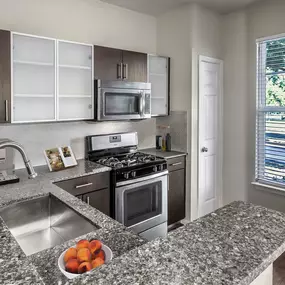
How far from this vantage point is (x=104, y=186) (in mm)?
2643

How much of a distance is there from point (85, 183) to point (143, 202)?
75 cm

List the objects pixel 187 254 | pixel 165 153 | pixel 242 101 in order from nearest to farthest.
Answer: pixel 187 254 < pixel 165 153 < pixel 242 101

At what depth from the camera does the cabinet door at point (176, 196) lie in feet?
10.9

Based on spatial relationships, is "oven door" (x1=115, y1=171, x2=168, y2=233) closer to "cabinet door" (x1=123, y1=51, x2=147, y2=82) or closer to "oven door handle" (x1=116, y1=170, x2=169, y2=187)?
"oven door handle" (x1=116, y1=170, x2=169, y2=187)

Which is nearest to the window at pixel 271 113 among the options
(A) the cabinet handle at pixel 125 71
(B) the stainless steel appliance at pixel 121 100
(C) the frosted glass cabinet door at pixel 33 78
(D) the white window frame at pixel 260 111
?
(D) the white window frame at pixel 260 111

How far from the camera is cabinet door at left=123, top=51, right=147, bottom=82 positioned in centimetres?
309

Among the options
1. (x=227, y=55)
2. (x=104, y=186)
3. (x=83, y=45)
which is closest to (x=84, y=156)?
(x=104, y=186)

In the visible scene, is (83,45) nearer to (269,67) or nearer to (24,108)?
(24,108)

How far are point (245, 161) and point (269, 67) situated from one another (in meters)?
1.23

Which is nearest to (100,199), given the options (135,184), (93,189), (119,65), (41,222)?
(93,189)

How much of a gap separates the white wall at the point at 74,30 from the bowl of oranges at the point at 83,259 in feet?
6.69

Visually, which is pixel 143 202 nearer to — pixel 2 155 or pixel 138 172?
pixel 138 172

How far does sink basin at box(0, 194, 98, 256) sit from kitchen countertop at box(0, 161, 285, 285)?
1.20 feet

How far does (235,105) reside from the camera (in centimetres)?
365
